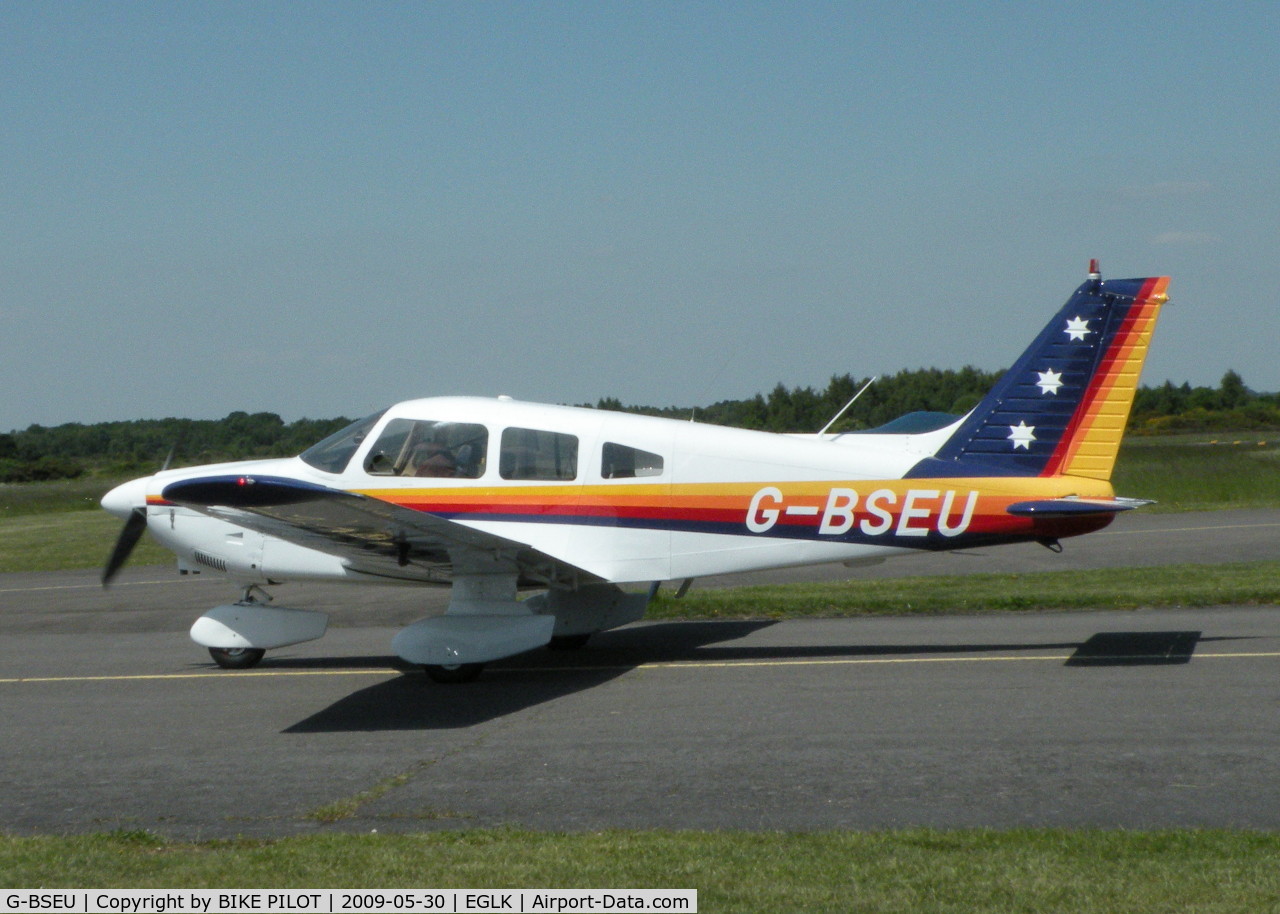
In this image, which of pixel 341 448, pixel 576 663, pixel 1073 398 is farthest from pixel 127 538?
pixel 1073 398

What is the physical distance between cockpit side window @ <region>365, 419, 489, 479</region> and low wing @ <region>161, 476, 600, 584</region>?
801mm

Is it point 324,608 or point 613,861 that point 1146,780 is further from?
point 324,608

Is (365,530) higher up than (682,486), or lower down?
lower down

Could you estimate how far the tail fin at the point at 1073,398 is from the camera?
9906 mm

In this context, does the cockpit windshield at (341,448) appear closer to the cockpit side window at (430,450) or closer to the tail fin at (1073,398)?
the cockpit side window at (430,450)

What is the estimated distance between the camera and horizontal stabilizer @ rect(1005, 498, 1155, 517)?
378 inches

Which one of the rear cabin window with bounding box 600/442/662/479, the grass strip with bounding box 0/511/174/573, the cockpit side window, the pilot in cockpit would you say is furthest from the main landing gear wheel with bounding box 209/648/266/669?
the grass strip with bounding box 0/511/174/573

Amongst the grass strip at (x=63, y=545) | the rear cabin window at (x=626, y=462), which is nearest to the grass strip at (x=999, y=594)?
the rear cabin window at (x=626, y=462)

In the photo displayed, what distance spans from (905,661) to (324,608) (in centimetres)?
815

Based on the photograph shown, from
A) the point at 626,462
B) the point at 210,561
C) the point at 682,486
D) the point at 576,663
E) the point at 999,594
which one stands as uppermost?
the point at 626,462

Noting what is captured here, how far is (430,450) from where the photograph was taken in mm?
10461

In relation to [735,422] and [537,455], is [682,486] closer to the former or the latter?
[537,455]
